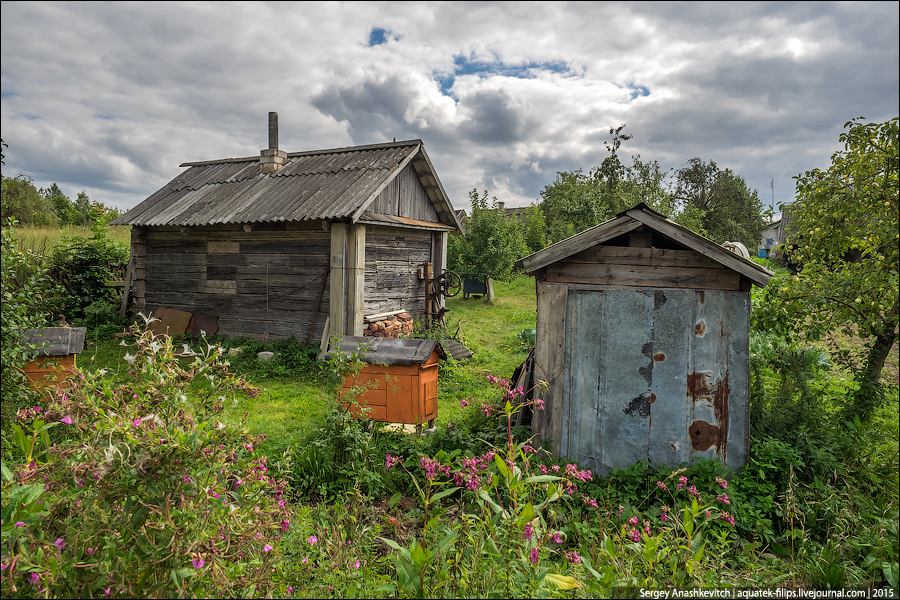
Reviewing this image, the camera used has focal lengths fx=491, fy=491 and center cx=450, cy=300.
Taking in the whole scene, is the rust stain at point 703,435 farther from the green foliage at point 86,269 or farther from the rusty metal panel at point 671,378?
the green foliage at point 86,269

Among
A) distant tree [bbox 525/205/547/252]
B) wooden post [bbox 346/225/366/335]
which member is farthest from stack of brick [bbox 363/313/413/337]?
distant tree [bbox 525/205/547/252]

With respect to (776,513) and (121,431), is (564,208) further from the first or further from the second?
(121,431)

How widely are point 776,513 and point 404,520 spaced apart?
10.2 feet

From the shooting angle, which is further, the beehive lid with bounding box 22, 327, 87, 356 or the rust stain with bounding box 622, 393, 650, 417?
the beehive lid with bounding box 22, 327, 87, 356

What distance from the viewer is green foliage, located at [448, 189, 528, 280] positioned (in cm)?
1975

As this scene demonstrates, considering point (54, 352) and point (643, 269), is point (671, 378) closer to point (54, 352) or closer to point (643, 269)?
point (643, 269)

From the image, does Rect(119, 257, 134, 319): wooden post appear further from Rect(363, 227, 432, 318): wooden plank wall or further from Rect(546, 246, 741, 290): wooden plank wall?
Rect(546, 246, 741, 290): wooden plank wall

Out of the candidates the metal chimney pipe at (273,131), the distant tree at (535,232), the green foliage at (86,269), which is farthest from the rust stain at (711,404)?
the distant tree at (535,232)

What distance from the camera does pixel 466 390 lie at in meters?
8.27

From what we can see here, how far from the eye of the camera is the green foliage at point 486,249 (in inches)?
778

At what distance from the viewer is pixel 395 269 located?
10570 millimetres

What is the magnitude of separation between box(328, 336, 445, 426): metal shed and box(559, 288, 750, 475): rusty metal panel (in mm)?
1546

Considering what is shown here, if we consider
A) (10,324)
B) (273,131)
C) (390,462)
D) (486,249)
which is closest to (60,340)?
(10,324)

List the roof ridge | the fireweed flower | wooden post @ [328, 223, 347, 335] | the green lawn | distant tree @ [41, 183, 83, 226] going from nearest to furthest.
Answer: the fireweed flower
the green lawn
wooden post @ [328, 223, 347, 335]
the roof ridge
distant tree @ [41, 183, 83, 226]
